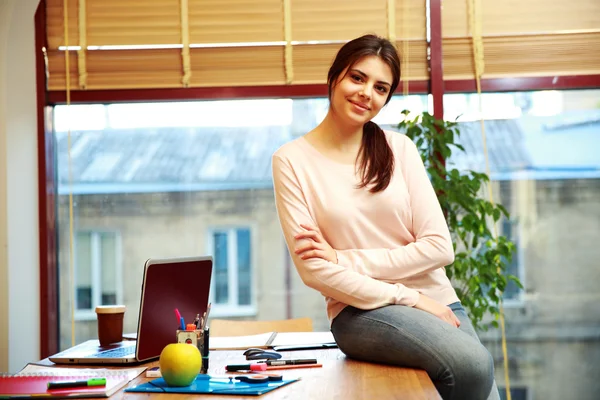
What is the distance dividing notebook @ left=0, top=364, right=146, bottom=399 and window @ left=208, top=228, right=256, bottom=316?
6.82ft

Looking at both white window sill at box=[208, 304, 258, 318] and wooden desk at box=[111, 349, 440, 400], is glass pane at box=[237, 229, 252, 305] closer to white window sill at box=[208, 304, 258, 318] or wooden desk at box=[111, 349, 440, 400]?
white window sill at box=[208, 304, 258, 318]

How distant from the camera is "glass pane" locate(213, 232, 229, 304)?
158 inches

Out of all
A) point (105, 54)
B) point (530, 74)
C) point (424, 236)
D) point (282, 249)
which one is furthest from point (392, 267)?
point (105, 54)

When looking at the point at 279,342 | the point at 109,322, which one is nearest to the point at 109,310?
the point at 109,322

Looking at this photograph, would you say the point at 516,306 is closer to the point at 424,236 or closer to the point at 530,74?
the point at 530,74

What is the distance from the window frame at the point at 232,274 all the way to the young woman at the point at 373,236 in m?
1.80

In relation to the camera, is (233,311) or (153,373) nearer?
(153,373)

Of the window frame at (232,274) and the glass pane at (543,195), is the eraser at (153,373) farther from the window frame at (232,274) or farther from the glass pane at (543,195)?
the glass pane at (543,195)

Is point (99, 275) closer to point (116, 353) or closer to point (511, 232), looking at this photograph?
point (116, 353)

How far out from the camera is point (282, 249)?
13.2 ft

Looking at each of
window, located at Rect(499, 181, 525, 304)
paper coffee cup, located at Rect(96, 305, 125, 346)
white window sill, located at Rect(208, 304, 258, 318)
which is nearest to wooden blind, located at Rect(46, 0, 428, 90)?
window, located at Rect(499, 181, 525, 304)

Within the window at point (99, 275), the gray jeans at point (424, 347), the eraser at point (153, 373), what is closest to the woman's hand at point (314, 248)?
the gray jeans at point (424, 347)

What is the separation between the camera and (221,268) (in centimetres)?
403

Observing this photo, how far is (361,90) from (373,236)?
42cm
